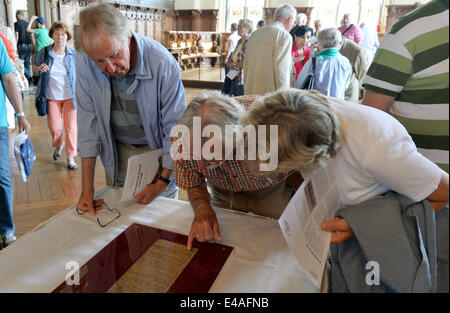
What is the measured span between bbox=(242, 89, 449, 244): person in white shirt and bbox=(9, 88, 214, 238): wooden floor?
241 centimetres

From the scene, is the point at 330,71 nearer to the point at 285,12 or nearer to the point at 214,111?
the point at 285,12

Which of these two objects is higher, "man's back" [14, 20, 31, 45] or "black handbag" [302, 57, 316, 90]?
"man's back" [14, 20, 31, 45]

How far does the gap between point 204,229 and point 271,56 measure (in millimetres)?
2636

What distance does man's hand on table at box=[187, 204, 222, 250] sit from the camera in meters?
1.13

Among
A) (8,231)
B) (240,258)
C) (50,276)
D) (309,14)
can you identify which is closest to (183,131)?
(240,258)

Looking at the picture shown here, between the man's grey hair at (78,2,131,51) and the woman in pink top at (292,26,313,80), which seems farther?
the woman in pink top at (292,26,313,80)

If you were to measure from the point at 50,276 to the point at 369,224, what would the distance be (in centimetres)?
90

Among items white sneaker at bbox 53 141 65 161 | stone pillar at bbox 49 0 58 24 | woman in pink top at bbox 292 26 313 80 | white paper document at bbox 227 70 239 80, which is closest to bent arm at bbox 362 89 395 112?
woman in pink top at bbox 292 26 313 80

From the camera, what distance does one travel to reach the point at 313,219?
0.94 metres

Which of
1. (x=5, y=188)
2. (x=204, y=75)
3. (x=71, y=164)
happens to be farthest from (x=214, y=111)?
(x=204, y=75)

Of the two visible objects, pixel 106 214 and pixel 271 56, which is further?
pixel 271 56

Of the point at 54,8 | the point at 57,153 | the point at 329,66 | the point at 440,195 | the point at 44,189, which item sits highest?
the point at 54,8

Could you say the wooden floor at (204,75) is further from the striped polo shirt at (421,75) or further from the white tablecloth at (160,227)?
the striped polo shirt at (421,75)

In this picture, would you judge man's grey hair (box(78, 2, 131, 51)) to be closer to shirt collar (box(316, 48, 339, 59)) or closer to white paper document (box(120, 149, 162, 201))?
white paper document (box(120, 149, 162, 201))
